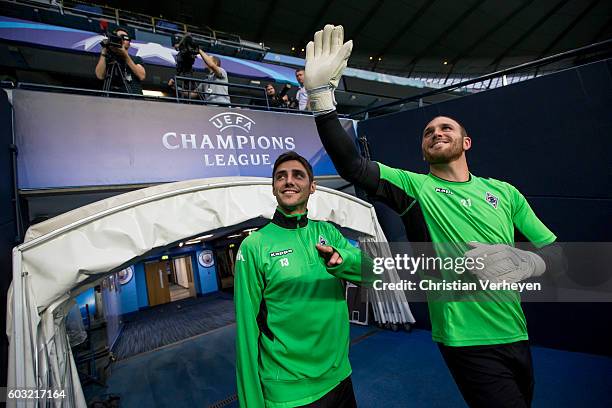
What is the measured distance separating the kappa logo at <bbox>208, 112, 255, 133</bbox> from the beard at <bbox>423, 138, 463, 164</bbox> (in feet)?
14.2

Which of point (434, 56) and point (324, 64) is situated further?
point (434, 56)

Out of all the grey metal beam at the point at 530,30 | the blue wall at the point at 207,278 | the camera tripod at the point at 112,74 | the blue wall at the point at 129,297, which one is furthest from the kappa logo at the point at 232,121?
the grey metal beam at the point at 530,30

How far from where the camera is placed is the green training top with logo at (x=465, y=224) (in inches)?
59.9

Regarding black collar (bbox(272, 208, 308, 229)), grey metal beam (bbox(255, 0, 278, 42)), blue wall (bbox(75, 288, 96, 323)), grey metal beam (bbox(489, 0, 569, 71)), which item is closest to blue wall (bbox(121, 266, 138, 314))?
blue wall (bbox(75, 288, 96, 323))

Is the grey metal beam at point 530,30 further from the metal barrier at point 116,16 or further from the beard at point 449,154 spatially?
the beard at point 449,154

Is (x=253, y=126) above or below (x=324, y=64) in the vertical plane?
above

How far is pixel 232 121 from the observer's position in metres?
5.35

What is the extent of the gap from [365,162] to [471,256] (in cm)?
78

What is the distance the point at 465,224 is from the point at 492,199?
13.3 inches

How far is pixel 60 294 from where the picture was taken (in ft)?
8.48

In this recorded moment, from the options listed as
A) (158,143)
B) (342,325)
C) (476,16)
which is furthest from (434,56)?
(342,325)

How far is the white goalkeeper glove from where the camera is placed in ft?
4.87

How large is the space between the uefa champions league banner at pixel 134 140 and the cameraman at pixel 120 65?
90 centimetres

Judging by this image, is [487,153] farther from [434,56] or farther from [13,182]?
[434,56]
